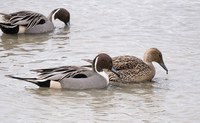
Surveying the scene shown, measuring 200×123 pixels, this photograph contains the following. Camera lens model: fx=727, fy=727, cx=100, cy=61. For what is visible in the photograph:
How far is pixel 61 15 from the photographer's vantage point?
14.9m

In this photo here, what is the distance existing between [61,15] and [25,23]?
0.94 meters

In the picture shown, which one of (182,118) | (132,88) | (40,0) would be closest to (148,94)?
(132,88)

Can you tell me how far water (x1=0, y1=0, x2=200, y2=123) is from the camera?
9.42 m

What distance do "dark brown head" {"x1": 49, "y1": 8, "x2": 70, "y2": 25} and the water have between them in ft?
0.59

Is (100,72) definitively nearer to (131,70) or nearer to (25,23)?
(131,70)

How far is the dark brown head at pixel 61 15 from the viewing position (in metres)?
14.9

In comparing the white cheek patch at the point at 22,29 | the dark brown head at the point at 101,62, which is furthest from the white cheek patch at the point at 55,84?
the white cheek patch at the point at 22,29

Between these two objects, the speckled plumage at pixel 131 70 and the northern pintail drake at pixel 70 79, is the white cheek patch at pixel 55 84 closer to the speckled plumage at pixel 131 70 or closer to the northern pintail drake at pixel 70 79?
the northern pintail drake at pixel 70 79

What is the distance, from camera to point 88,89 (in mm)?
10609

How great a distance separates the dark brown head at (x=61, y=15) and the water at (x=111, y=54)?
180 mm

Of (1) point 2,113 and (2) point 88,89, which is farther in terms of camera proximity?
(2) point 88,89

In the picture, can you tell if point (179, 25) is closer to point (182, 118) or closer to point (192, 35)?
point (192, 35)

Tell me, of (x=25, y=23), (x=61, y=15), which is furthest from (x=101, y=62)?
(x=61, y=15)

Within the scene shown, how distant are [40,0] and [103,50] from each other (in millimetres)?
4242
